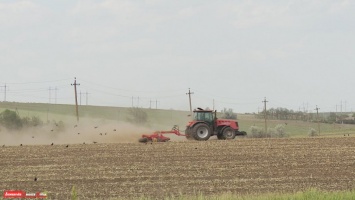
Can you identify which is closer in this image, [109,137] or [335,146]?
[335,146]

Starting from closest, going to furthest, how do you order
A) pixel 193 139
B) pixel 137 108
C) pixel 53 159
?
pixel 53 159, pixel 193 139, pixel 137 108

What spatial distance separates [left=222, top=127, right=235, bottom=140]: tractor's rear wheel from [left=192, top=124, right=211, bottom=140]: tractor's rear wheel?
1.14 m

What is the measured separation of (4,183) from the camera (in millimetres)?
17875

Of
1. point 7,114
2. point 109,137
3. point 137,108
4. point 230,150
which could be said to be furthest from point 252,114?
point 230,150

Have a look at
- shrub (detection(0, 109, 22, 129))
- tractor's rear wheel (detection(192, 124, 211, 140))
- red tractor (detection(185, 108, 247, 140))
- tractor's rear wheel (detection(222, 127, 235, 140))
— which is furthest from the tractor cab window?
shrub (detection(0, 109, 22, 129))

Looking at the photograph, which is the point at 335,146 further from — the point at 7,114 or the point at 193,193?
the point at 7,114

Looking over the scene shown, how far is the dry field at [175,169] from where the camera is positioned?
55.4 ft

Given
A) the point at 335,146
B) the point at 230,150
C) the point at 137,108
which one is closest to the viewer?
the point at 230,150

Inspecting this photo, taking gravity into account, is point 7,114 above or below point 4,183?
above

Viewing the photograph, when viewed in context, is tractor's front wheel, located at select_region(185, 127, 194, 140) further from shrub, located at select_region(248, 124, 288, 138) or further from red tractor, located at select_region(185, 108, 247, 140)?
shrub, located at select_region(248, 124, 288, 138)

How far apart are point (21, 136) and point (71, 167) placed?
852 inches

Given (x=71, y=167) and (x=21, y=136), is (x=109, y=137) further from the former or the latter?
(x=71, y=167)

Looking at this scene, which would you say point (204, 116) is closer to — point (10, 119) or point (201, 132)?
point (201, 132)

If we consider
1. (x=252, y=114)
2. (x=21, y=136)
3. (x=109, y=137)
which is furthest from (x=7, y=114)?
(x=252, y=114)
